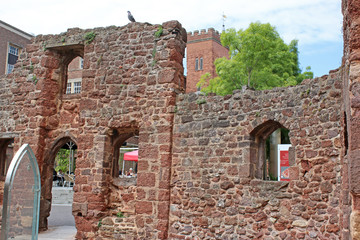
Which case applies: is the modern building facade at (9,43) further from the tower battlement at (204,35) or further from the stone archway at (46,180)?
the stone archway at (46,180)

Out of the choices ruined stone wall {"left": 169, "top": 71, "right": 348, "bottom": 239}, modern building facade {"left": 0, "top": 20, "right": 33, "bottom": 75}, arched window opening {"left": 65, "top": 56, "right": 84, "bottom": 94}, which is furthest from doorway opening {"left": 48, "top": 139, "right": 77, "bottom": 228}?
modern building facade {"left": 0, "top": 20, "right": 33, "bottom": 75}

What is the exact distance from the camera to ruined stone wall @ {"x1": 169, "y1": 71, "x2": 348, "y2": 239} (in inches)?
276

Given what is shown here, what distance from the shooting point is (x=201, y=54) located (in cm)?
3956

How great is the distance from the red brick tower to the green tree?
613 inches

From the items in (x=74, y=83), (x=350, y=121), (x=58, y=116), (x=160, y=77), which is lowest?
(x=350, y=121)

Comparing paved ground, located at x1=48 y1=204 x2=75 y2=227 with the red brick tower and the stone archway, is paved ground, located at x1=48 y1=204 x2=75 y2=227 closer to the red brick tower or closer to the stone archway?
the stone archway

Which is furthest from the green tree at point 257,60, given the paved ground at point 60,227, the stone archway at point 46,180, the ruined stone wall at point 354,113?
the ruined stone wall at point 354,113

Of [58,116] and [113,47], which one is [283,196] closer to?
[113,47]

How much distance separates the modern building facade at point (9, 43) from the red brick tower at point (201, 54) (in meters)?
15.8

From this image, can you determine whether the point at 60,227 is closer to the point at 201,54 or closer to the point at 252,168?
the point at 252,168

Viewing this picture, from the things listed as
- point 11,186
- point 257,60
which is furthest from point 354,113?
point 257,60

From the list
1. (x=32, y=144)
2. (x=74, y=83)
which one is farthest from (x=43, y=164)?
(x=74, y=83)

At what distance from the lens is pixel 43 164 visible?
36.6 feet

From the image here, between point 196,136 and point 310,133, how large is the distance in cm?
262
